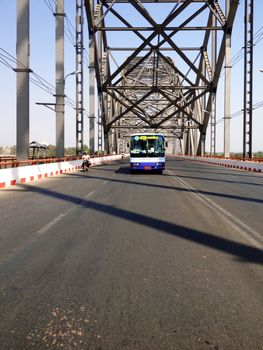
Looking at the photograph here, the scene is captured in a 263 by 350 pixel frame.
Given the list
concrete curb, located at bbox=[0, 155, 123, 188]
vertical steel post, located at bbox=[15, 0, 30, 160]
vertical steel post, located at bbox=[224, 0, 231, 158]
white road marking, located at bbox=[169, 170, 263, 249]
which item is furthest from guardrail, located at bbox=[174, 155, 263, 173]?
white road marking, located at bbox=[169, 170, 263, 249]

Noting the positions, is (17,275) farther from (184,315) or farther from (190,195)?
(190,195)

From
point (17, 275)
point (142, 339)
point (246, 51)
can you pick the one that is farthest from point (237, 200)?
point (246, 51)

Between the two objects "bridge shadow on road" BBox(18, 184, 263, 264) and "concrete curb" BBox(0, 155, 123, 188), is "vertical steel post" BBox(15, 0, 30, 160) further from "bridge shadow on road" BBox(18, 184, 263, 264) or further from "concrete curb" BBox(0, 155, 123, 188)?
"bridge shadow on road" BBox(18, 184, 263, 264)

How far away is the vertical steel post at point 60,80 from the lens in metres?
33.9

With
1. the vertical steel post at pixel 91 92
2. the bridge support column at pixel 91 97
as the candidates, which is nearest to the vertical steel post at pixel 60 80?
the vertical steel post at pixel 91 92

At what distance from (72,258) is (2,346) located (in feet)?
8.06

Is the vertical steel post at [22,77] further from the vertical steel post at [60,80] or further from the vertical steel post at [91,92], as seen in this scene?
the vertical steel post at [91,92]

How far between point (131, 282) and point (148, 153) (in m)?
21.8

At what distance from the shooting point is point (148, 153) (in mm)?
25984

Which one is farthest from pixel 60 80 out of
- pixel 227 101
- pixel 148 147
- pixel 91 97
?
pixel 227 101

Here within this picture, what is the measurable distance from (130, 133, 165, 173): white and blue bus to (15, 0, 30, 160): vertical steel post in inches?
281

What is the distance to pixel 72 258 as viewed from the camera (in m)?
5.41

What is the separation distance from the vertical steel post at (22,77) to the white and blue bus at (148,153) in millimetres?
7150

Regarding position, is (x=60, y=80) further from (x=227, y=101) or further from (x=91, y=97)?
(x=227, y=101)
